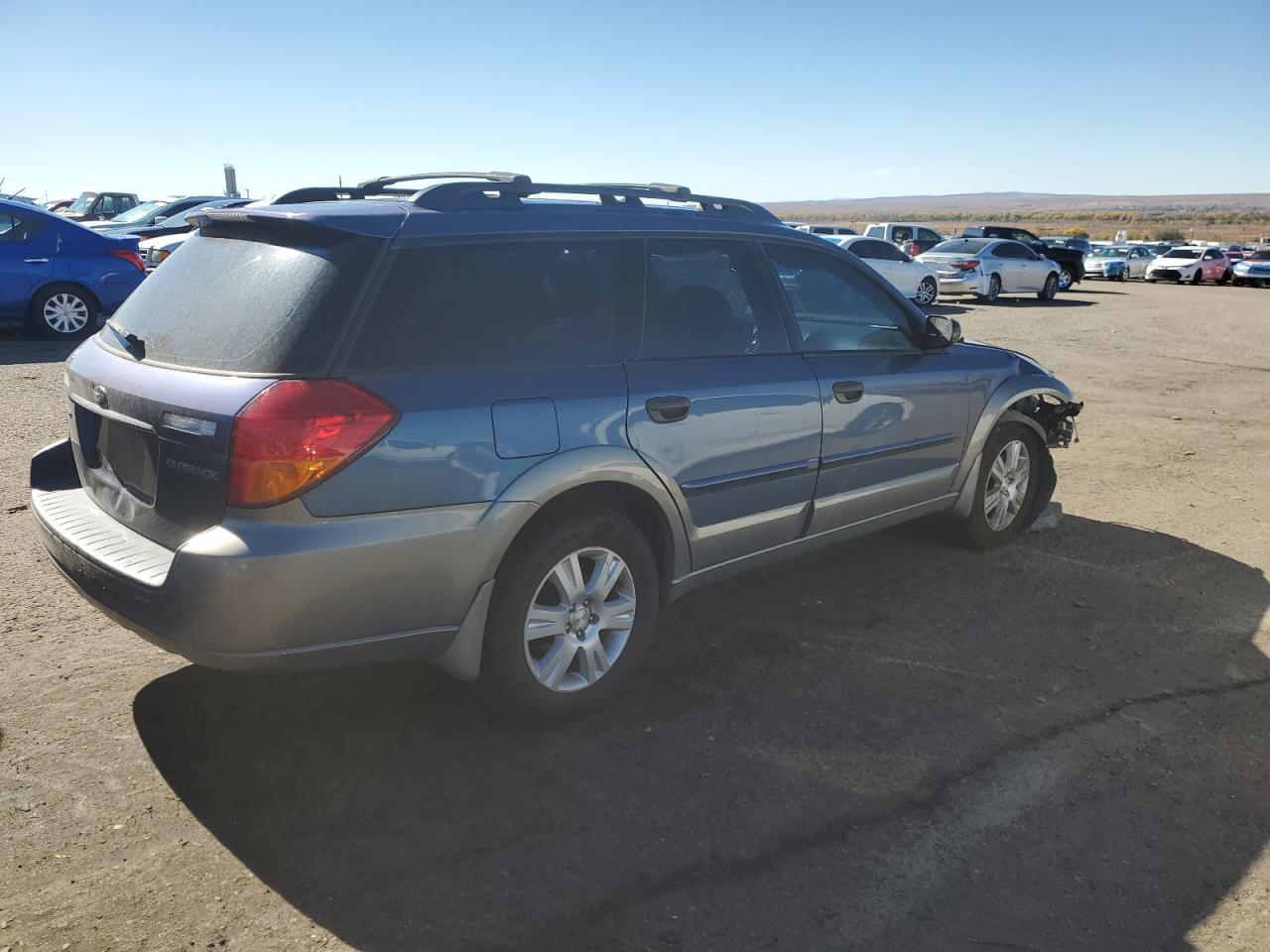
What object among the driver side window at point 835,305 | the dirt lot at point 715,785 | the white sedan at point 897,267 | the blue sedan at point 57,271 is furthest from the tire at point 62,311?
the white sedan at point 897,267

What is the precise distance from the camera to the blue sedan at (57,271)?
477 inches

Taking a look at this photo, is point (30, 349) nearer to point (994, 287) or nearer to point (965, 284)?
point (965, 284)

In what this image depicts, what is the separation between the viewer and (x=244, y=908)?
2.78m

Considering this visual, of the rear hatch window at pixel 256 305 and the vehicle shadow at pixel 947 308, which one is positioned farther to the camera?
the vehicle shadow at pixel 947 308

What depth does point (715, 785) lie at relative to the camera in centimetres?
346

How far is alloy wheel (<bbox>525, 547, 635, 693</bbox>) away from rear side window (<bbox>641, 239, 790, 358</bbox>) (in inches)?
32.1

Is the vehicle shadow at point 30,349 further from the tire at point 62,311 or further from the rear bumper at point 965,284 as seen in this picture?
the rear bumper at point 965,284

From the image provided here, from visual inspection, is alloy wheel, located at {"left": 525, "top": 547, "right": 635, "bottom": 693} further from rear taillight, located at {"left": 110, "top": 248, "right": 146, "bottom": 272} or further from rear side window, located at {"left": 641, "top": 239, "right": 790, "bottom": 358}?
rear taillight, located at {"left": 110, "top": 248, "right": 146, "bottom": 272}

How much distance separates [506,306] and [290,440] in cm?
93

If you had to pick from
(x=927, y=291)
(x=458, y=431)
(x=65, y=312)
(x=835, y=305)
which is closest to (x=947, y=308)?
(x=927, y=291)

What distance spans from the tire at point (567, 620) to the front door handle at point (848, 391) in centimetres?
119

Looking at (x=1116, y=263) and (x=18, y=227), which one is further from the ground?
(x=18, y=227)

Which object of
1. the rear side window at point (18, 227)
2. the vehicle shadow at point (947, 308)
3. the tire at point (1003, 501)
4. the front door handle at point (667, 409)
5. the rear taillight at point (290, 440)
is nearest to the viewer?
the rear taillight at point (290, 440)

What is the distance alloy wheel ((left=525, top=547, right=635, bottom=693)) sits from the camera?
3.65 m
